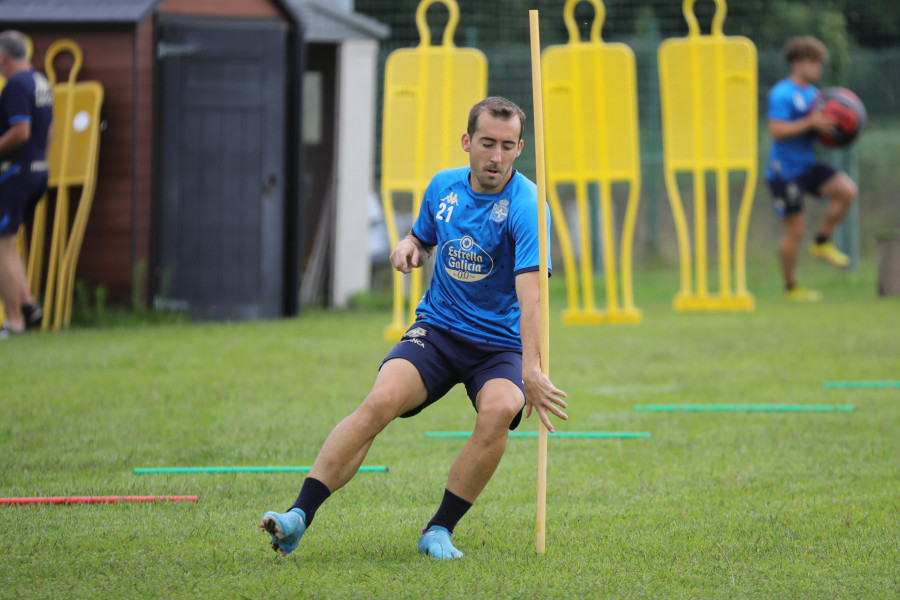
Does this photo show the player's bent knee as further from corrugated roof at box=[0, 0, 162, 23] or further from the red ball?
the red ball

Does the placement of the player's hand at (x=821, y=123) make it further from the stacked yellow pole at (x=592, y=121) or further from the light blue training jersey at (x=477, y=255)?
the light blue training jersey at (x=477, y=255)

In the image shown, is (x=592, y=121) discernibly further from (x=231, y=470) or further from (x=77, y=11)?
(x=231, y=470)

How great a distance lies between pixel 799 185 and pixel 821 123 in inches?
26.3

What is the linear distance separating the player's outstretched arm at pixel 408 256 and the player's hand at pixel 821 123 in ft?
28.8

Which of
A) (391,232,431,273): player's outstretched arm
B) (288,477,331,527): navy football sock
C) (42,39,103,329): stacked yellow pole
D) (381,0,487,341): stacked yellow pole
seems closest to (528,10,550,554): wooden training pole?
(391,232,431,273): player's outstretched arm

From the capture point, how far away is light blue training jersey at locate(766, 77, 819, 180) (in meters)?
12.4

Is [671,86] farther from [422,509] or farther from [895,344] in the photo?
[422,509]

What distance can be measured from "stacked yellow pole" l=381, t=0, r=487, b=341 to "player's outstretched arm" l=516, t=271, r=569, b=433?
6.11m

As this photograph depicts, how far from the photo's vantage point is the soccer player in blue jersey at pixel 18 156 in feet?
31.3

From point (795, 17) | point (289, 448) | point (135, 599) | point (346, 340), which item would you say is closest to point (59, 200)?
point (346, 340)

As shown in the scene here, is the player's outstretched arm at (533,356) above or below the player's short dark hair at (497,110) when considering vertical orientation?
below

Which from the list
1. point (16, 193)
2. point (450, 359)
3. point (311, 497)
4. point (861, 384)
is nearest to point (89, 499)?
point (311, 497)

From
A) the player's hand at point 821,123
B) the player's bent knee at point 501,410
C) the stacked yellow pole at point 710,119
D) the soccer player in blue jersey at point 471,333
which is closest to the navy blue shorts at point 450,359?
the soccer player in blue jersey at point 471,333

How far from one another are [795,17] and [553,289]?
11.0 m
